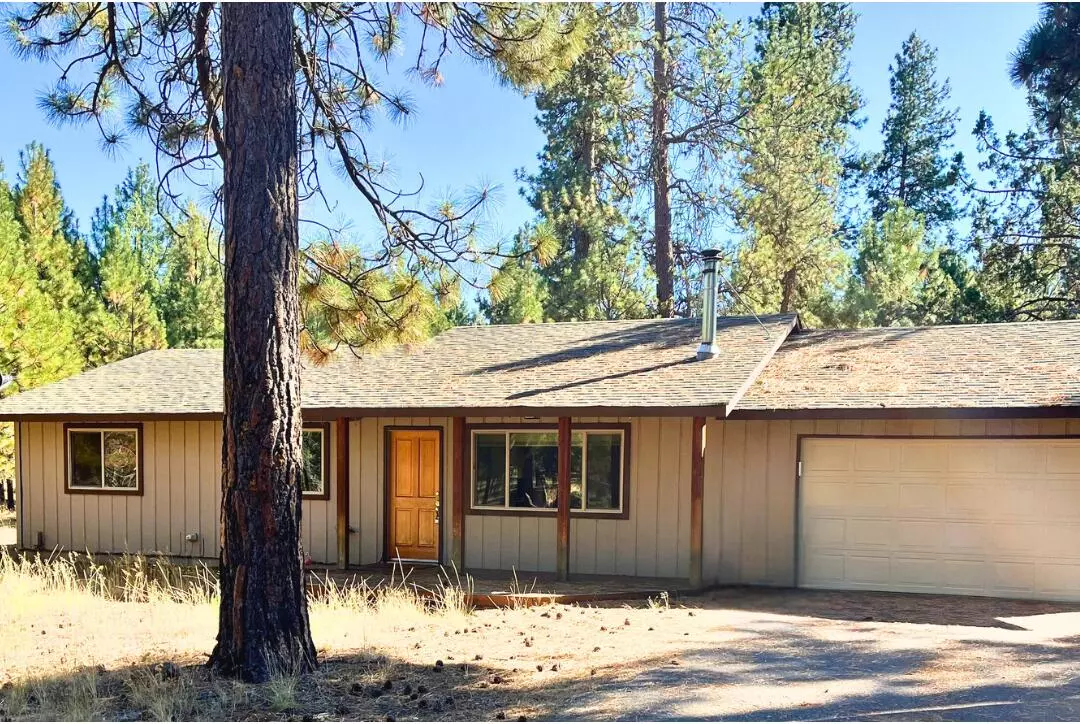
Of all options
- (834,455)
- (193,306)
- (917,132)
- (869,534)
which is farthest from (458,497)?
(917,132)

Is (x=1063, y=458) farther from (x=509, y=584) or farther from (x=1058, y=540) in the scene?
(x=509, y=584)

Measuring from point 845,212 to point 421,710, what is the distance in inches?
1010

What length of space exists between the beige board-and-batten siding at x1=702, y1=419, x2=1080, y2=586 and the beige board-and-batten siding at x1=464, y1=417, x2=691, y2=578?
33 centimetres

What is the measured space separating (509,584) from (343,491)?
269cm

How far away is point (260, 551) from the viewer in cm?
598

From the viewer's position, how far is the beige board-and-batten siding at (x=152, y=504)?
12.9 meters

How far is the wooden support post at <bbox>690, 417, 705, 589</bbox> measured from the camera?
1009cm

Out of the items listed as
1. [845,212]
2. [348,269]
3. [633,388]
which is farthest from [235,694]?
[845,212]

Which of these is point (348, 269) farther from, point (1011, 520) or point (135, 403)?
point (1011, 520)

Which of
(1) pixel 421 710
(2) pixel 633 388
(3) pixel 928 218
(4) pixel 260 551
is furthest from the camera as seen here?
(3) pixel 928 218

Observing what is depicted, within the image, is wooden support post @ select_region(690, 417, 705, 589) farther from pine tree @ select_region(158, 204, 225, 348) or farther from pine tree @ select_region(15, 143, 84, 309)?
pine tree @ select_region(15, 143, 84, 309)

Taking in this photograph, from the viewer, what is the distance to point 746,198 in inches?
796

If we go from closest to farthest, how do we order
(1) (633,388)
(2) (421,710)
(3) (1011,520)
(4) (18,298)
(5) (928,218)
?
(2) (421,710) → (3) (1011,520) → (1) (633,388) → (4) (18,298) → (5) (928,218)

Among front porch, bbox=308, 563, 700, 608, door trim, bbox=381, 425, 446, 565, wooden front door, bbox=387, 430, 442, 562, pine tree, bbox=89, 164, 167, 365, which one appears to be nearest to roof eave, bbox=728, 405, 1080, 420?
front porch, bbox=308, 563, 700, 608
